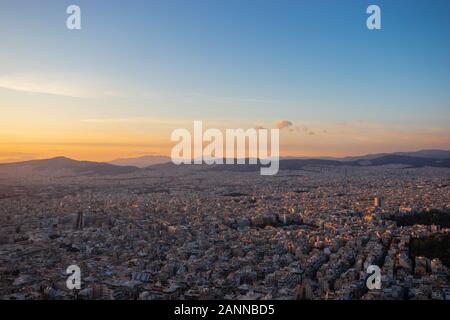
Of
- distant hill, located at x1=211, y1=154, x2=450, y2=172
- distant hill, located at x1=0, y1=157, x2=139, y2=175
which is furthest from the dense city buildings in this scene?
distant hill, located at x1=211, y1=154, x2=450, y2=172

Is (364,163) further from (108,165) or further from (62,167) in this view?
(62,167)

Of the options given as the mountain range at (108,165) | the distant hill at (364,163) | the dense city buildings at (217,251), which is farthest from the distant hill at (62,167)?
Answer: the dense city buildings at (217,251)

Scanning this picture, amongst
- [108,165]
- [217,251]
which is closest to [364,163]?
[108,165]

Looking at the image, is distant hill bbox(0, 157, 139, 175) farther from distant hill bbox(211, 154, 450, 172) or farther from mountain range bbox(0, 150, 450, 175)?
distant hill bbox(211, 154, 450, 172)

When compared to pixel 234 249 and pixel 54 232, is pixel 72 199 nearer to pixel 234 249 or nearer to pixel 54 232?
pixel 54 232
